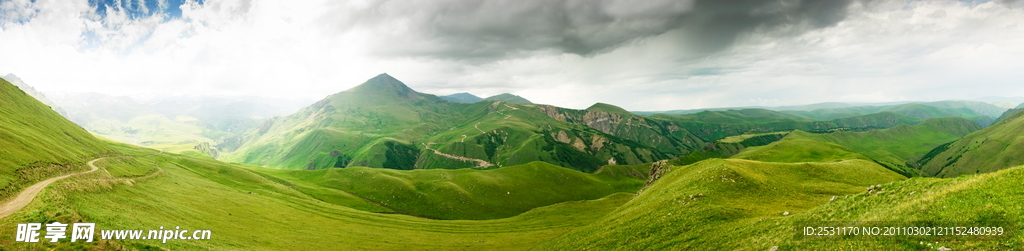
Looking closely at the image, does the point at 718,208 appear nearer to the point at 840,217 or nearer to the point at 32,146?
the point at 840,217

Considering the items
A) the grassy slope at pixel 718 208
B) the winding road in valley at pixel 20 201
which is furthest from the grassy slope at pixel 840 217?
the winding road in valley at pixel 20 201

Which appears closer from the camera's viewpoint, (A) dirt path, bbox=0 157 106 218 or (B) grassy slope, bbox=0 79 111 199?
(A) dirt path, bbox=0 157 106 218

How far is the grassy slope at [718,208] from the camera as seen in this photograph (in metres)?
34.0

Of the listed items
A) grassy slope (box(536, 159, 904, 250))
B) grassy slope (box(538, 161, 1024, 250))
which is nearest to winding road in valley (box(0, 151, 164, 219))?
grassy slope (box(536, 159, 904, 250))

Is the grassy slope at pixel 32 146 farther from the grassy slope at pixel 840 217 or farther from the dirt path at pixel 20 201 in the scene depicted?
the grassy slope at pixel 840 217

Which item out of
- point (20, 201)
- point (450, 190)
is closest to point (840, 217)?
point (20, 201)

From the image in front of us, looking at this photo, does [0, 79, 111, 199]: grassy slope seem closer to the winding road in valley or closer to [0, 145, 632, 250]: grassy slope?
the winding road in valley

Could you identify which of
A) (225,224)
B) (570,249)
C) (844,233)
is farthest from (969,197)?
(225,224)

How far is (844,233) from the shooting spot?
22734mm

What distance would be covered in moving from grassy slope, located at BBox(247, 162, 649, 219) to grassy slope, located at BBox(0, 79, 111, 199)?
2567 inches

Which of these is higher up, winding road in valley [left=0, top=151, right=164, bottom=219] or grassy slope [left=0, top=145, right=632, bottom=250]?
winding road in valley [left=0, top=151, right=164, bottom=219]

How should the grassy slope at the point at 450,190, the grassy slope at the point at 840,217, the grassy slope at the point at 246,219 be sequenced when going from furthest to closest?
the grassy slope at the point at 450,190, the grassy slope at the point at 246,219, the grassy slope at the point at 840,217

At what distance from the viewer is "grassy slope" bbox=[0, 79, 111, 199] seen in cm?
6588

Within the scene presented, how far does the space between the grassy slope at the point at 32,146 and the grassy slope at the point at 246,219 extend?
22.4ft
